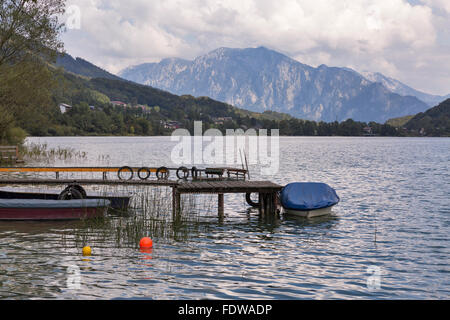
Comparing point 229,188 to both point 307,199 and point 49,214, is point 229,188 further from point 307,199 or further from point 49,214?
point 49,214

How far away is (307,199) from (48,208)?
1264 cm

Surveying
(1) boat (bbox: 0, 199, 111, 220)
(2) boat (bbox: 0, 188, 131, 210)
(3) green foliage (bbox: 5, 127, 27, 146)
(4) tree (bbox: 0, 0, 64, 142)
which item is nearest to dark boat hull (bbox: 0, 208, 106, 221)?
(1) boat (bbox: 0, 199, 111, 220)

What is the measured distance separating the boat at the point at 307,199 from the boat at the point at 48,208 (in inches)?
359

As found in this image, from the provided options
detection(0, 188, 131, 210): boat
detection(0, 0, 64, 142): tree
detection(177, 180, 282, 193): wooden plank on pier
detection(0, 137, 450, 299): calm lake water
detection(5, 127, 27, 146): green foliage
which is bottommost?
detection(0, 137, 450, 299): calm lake water

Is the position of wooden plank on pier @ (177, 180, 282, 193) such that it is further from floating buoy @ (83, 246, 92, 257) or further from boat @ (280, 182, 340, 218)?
floating buoy @ (83, 246, 92, 257)

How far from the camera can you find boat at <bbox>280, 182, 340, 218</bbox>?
23.0 meters

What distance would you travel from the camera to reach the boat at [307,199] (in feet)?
75.4

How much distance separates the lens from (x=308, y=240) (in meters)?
18.3

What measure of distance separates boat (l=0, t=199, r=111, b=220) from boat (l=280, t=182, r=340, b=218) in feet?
29.9

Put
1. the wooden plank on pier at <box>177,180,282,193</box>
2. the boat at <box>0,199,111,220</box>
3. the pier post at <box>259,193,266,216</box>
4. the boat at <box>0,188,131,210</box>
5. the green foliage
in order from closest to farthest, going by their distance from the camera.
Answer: the boat at <box>0,199,111,220</box> < the wooden plank on pier at <box>177,180,282,193</box> < the boat at <box>0,188,131,210</box> < the pier post at <box>259,193,266,216</box> < the green foliage
